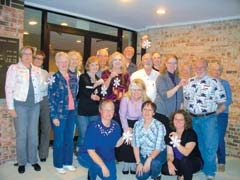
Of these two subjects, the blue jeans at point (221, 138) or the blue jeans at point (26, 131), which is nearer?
the blue jeans at point (26, 131)

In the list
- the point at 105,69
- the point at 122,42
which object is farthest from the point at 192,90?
the point at 122,42

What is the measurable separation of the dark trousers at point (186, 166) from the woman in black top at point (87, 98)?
112 cm

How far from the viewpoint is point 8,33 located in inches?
153

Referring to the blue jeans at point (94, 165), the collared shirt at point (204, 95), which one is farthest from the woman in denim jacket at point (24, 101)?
the collared shirt at point (204, 95)

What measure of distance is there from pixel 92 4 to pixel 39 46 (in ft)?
3.87

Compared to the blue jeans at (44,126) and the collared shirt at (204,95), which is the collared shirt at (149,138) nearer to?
the collared shirt at (204,95)

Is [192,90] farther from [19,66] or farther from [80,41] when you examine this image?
[80,41]

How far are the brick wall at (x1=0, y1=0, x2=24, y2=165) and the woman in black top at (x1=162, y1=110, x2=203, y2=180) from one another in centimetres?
215

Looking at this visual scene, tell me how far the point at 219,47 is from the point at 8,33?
3534mm

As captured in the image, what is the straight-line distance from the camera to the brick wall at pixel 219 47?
16.3ft

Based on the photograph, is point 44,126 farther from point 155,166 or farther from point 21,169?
point 155,166

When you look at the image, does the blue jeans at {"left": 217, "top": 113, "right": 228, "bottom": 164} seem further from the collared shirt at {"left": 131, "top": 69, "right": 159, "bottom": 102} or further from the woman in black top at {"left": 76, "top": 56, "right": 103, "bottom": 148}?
the woman in black top at {"left": 76, "top": 56, "right": 103, "bottom": 148}

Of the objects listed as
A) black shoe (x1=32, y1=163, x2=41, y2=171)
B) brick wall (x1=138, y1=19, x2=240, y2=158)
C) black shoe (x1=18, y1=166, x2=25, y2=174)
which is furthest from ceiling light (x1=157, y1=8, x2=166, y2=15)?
black shoe (x1=18, y1=166, x2=25, y2=174)

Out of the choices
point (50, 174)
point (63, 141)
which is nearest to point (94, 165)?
point (63, 141)
